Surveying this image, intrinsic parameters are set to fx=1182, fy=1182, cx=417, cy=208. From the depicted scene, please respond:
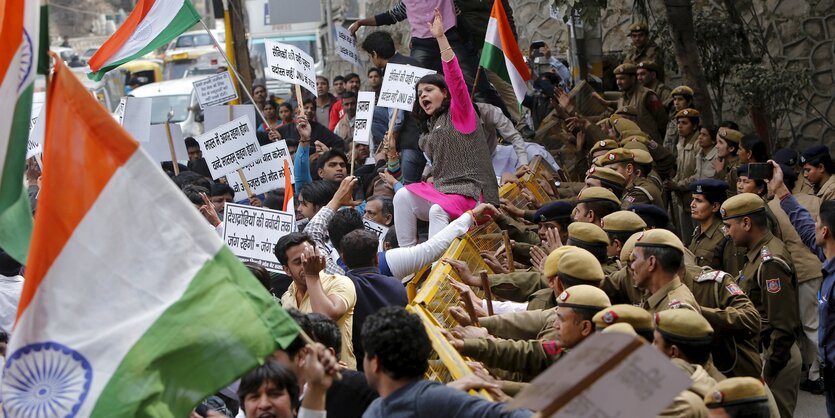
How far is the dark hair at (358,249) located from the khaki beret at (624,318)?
190 cm

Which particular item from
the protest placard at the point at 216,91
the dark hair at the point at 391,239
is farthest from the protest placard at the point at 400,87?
the protest placard at the point at 216,91

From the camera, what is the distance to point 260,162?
36.1 ft

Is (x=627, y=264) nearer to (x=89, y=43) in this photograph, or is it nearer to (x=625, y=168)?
(x=625, y=168)

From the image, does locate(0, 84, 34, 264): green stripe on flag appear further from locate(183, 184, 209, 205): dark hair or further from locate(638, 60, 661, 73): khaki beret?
locate(638, 60, 661, 73): khaki beret

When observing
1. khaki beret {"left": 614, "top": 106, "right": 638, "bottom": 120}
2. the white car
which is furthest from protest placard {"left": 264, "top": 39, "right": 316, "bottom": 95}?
the white car

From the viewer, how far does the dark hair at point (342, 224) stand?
7.61m

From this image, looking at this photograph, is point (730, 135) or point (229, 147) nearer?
point (730, 135)

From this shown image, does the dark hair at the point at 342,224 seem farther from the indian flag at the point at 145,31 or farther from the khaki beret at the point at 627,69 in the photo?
the khaki beret at the point at 627,69

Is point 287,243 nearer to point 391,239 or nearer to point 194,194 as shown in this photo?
point 391,239

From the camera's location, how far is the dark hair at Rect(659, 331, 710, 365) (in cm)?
516

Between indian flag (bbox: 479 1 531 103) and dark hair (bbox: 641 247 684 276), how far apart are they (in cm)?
427

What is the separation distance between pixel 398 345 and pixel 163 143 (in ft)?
30.8

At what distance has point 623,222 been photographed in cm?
727

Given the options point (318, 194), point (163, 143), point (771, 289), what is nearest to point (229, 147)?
point (318, 194)
